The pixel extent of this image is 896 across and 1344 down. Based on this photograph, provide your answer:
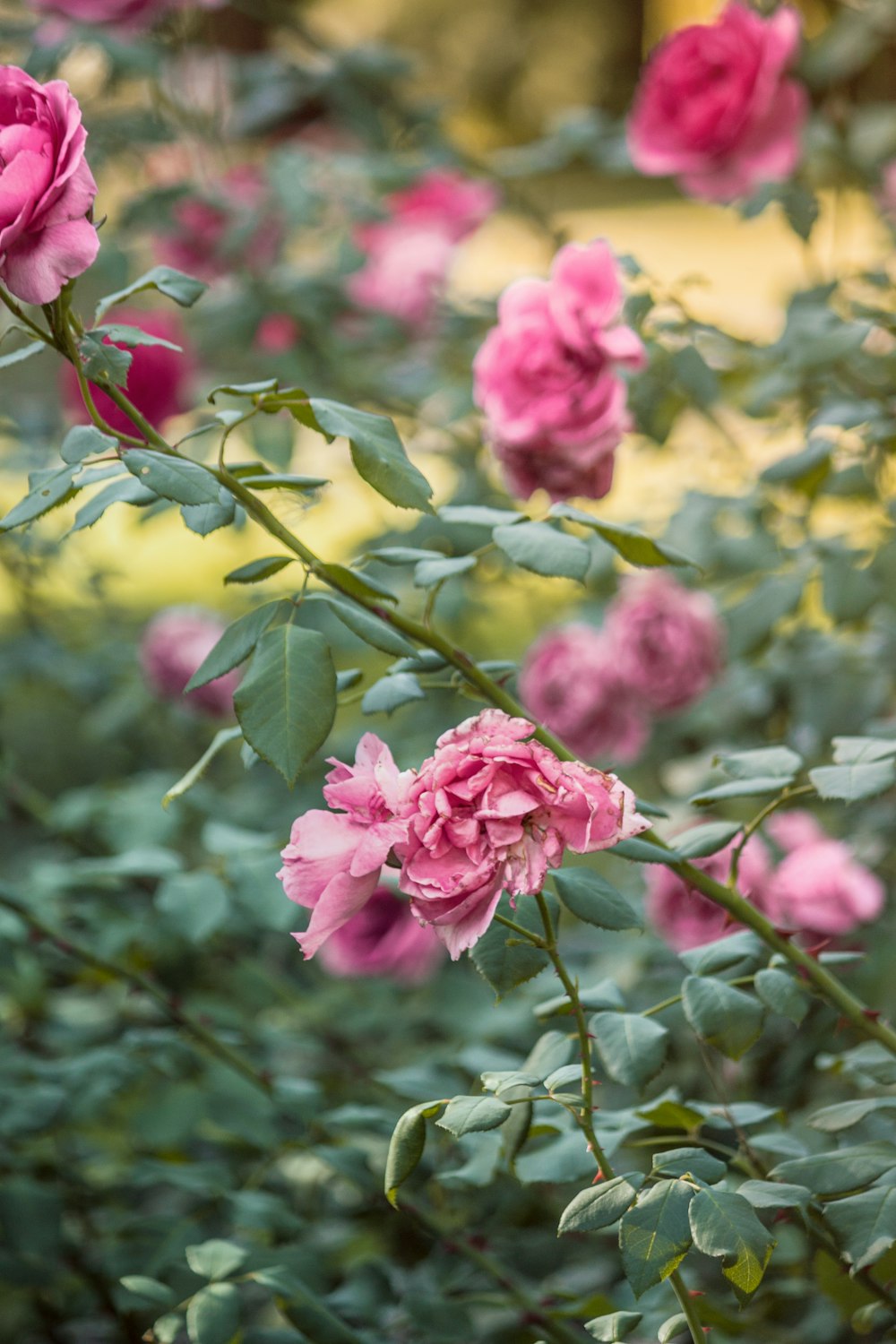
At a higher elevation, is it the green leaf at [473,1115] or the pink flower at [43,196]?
the pink flower at [43,196]

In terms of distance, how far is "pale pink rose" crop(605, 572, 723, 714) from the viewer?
1.59m

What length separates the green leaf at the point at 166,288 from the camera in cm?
74

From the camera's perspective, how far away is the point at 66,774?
288 cm

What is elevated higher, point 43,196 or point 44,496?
point 43,196

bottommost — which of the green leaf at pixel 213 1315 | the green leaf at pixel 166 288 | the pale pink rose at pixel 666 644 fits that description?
the pale pink rose at pixel 666 644

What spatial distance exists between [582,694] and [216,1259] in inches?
36.1

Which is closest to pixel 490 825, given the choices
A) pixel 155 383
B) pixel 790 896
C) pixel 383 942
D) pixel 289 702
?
pixel 289 702

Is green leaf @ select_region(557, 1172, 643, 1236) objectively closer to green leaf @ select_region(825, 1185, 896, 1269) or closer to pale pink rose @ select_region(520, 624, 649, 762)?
green leaf @ select_region(825, 1185, 896, 1269)

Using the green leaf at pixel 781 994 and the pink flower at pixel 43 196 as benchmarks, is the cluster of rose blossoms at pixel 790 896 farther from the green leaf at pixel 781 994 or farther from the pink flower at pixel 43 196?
the pink flower at pixel 43 196

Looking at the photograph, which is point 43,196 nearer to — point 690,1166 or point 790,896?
point 690,1166

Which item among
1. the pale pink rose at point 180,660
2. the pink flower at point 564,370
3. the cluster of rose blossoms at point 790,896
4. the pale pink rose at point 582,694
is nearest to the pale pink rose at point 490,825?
the pink flower at point 564,370

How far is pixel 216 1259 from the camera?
831mm

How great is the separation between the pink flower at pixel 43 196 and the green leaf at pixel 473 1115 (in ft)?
1.46

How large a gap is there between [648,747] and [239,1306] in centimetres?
121
